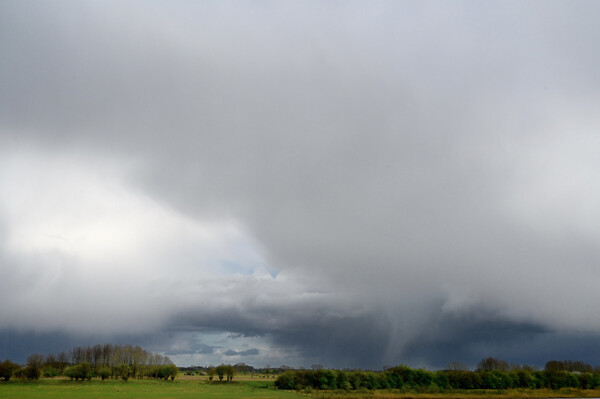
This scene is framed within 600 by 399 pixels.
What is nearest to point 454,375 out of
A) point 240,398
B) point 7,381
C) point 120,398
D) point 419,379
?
point 419,379

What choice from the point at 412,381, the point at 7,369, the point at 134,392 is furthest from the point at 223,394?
the point at 7,369

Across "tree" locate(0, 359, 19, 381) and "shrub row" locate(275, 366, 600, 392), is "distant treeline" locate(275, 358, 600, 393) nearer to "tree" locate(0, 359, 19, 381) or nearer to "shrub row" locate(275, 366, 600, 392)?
"shrub row" locate(275, 366, 600, 392)

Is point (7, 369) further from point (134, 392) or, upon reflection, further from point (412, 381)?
point (412, 381)

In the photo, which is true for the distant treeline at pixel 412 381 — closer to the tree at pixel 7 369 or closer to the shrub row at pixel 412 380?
the shrub row at pixel 412 380

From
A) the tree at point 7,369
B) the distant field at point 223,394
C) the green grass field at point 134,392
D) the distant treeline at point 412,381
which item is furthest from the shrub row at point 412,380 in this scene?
the tree at point 7,369

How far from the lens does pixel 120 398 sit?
105375mm

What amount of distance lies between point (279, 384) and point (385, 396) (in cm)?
5074

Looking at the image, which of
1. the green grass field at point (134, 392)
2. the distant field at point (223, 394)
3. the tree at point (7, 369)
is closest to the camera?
the green grass field at point (134, 392)

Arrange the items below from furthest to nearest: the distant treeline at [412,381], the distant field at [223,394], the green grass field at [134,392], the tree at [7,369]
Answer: the tree at [7,369] → the distant treeline at [412,381] → the distant field at [223,394] → the green grass field at [134,392]

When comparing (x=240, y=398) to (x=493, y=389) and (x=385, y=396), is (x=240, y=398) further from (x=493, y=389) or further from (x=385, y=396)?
(x=493, y=389)

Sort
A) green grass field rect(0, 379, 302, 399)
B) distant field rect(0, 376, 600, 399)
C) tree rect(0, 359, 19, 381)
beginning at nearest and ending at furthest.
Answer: green grass field rect(0, 379, 302, 399) < distant field rect(0, 376, 600, 399) < tree rect(0, 359, 19, 381)

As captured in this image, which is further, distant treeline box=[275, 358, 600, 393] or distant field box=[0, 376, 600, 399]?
distant treeline box=[275, 358, 600, 393]

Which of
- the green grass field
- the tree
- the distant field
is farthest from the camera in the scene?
the tree

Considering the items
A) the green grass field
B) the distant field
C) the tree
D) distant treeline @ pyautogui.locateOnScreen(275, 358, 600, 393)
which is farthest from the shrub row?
the tree
